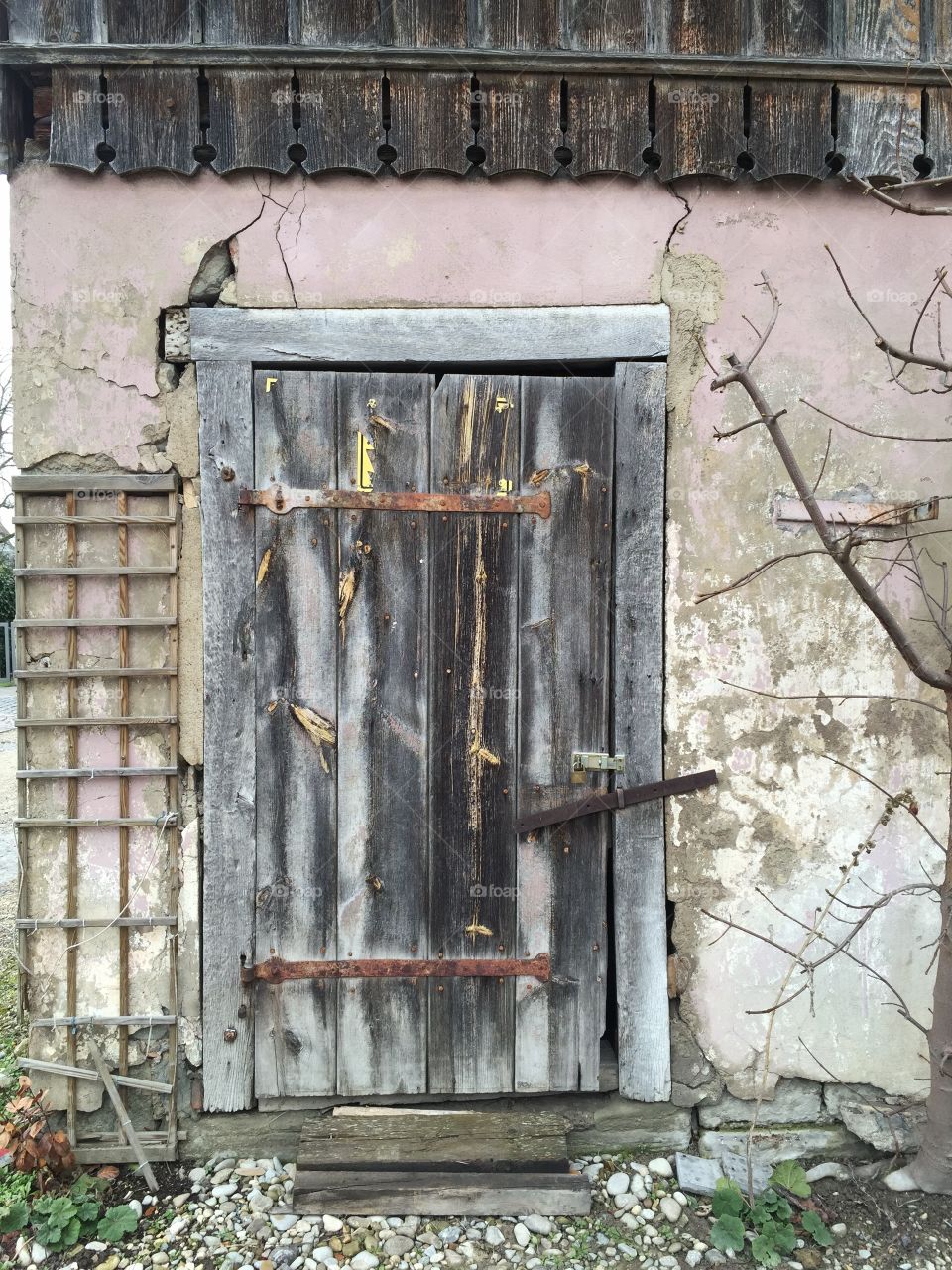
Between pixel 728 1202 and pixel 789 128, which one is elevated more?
pixel 789 128

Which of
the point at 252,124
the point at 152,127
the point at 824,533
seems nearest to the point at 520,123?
the point at 252,124

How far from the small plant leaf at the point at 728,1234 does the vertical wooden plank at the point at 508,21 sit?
3193 mm

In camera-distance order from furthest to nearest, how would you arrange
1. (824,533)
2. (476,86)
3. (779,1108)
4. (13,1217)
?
(779,1108) < (476,86) < (13,1217) < (824,533)

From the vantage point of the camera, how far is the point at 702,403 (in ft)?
7.59

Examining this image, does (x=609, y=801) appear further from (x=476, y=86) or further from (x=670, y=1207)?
(x=476, y=86)

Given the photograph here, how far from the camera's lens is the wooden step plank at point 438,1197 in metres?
2.11

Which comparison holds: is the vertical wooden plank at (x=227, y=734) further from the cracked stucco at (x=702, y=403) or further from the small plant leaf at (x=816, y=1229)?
the small plant leaf at (x=816, y=1229)

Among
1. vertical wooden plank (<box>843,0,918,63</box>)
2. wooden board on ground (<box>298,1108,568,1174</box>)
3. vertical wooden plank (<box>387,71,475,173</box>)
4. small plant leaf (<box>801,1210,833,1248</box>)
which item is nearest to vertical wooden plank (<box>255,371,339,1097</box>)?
wooden board on ground (<box>298,1108,568,1174</box>)

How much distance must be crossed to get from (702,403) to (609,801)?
118 centimetres

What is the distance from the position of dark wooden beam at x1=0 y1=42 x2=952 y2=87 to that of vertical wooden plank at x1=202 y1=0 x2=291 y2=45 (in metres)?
0.04

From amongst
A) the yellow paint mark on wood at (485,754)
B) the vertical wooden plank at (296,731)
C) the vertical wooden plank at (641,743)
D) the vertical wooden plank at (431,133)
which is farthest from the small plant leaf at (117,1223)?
the vertical wooden plank at (431,133)

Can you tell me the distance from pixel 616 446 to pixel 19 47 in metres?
1.95

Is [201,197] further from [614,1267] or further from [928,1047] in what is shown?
[928,1047]

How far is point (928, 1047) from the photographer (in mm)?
2285
